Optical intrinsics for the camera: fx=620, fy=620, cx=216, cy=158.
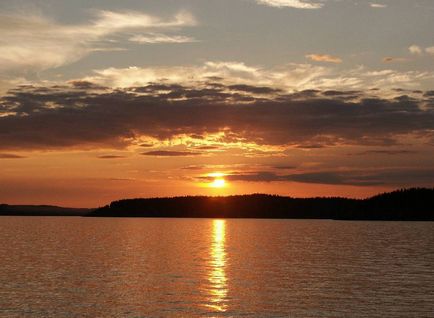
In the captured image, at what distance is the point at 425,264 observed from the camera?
8969cm

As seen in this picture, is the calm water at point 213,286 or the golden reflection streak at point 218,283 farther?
the golden reflection streak at point 218,283

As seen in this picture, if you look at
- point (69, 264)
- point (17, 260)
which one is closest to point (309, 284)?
point (69, 264)

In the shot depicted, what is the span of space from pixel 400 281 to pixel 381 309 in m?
19.3

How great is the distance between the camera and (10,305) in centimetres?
5131

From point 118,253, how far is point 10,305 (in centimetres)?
5793

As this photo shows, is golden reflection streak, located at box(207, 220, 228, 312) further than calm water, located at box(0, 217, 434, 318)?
Yes

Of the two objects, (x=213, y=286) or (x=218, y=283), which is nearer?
(x=213, y=286)

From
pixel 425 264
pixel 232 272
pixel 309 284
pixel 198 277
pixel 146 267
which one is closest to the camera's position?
pixel 309 284

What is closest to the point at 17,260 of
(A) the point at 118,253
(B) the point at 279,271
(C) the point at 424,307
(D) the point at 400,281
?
(A) the point at 118,253

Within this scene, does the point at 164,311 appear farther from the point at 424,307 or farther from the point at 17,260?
the point at 17,260

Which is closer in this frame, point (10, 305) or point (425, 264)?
point (10, 305)

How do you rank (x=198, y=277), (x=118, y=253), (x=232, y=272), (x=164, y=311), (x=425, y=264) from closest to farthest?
(x=164, y=311)
(x=198, y=277)
(x=232, y=272)
(x=425, y=264)
(x=118, y=253)

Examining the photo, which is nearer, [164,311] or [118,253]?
[164,311]

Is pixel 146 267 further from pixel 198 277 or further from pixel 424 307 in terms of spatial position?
pixel 424 307
